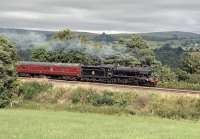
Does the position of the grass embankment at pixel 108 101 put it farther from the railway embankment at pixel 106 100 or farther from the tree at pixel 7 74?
the tree at pixel 7 74

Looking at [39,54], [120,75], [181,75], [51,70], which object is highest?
[39,54]

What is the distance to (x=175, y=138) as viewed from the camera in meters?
31.0

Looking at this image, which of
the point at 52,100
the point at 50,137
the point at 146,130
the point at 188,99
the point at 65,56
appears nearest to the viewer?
Result: the point at 50,137

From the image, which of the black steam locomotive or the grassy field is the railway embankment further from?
the grassy field

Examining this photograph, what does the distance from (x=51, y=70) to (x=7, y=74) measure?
2044 cm

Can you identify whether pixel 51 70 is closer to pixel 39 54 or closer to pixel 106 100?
pixel 39 54

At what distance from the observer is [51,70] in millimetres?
79938

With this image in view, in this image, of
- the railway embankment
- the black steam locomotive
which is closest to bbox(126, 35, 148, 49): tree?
the black steam locomotive

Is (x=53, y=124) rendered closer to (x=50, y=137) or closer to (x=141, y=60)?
(x=50, y=137)

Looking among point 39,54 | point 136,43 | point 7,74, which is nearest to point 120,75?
point 7,74

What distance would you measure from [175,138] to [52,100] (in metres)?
33.1

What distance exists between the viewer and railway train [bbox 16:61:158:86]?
70062 millimetres

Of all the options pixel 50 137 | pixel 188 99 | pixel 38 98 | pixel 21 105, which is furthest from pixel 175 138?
pixel 38 98

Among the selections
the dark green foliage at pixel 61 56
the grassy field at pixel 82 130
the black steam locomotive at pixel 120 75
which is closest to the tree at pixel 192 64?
the dark green foliage at pixel 61 56
